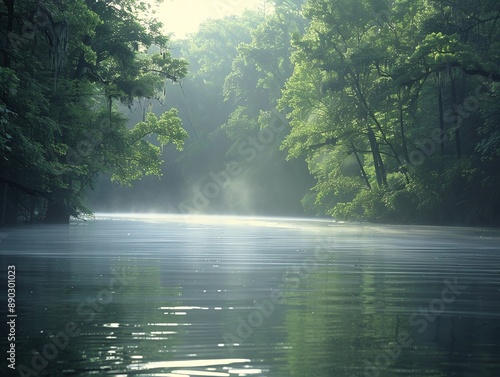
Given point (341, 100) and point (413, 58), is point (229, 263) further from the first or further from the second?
point (341, 100)

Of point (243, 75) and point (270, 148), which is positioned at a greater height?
point (243, 75)

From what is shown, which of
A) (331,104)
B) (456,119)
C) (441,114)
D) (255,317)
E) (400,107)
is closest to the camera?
(255,317)

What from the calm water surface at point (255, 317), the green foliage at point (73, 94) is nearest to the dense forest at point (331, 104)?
the green foliage at point (73, 94)

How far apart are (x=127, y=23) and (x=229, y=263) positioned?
38174 millimetres

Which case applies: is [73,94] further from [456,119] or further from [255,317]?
[255,317]

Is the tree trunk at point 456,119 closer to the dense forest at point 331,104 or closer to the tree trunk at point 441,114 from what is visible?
the dense forest at point 331,104

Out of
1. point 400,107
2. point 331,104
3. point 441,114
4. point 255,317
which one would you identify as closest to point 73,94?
point 441,114

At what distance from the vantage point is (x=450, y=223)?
56.3 metres

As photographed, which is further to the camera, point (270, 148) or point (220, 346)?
point (270, 148)

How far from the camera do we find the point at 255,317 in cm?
1150

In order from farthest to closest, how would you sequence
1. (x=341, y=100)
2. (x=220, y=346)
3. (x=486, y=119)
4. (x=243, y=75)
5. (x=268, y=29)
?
(x=243, y=75) → (x=268, y=29) → (x=341, y=100) → (x=486, y=119) → (x=220, y=346)

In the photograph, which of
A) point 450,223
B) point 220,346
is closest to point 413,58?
point 450,223

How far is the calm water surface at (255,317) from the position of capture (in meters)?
8.30

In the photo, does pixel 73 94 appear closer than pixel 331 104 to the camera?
Yes
